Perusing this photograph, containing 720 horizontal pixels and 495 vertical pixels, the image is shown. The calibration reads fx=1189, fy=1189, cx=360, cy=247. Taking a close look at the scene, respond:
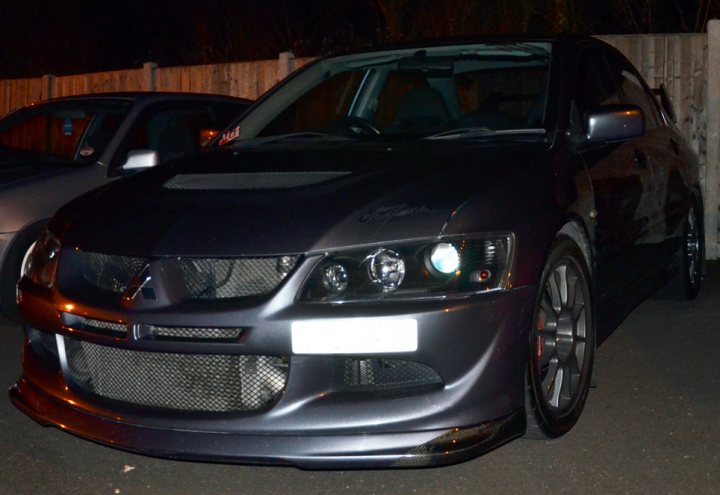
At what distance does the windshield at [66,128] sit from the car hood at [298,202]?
2816 millimetres

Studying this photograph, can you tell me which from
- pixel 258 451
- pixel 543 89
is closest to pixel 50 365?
pixel 258 451

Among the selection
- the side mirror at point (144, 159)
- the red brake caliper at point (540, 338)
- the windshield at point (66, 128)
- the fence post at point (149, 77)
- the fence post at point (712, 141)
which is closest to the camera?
the red brake caliper at point (540, 338)

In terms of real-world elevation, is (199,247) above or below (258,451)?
above

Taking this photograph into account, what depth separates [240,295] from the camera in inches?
150

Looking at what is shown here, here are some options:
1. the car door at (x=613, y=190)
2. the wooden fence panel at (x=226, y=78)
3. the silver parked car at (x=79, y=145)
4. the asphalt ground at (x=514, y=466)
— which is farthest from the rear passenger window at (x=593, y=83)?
the wooden fence panel at (x=226, y=78)

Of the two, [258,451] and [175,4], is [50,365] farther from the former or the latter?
[175,4]

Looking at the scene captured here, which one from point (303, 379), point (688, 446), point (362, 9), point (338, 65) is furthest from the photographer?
point (362, 9)

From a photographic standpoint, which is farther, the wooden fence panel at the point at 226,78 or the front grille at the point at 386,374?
the wooden fence panel at the point at 226,78

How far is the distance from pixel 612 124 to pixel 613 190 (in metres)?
0.39

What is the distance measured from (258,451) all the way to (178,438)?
0.28 m

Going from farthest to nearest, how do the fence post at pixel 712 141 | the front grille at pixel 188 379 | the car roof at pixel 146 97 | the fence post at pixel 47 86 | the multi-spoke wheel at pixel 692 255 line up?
the fence post at pixel 47 86 < the fence post at pixel 712 141 < the car roof at pixel 146 97 < the multi-spoke wheel at pixel 692 255 < the front grille at pixel 188 379

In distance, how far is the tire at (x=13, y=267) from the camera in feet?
22.3
